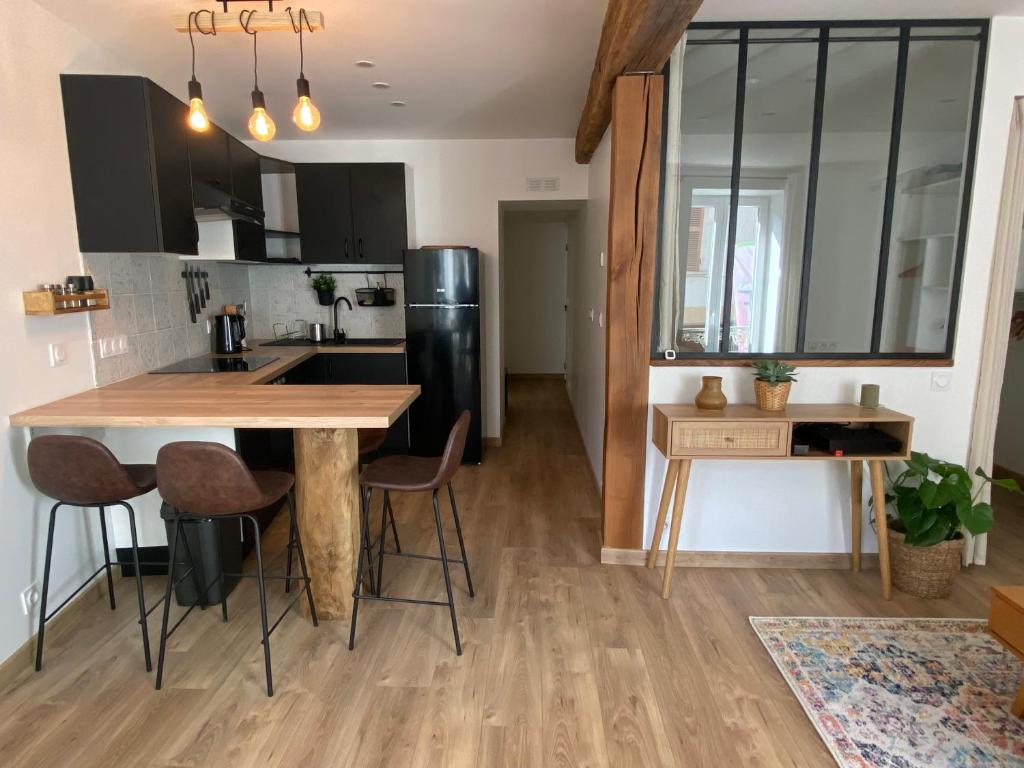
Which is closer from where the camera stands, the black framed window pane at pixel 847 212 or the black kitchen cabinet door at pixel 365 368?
the black framed window pane at pixel 847 212

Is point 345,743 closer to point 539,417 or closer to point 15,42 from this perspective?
point 15,42

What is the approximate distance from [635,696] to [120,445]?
2510 mm

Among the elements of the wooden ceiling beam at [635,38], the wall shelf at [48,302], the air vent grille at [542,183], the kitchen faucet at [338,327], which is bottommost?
the kitchen faucet at [338,327]

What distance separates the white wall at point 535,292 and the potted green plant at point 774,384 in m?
5.52

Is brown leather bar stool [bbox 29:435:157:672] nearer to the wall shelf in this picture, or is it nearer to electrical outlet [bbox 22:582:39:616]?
electrical outlet [bbox 22:582:39:616]

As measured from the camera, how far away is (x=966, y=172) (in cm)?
283

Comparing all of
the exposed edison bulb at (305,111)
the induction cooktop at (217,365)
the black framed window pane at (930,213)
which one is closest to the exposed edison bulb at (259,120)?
the exposed edison bulb at (305,111)

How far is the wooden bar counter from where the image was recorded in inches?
88.0

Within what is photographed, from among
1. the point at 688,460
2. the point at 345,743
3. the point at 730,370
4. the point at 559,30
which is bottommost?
the point at 345,743

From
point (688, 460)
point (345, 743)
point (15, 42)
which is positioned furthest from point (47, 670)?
point (688, 460)

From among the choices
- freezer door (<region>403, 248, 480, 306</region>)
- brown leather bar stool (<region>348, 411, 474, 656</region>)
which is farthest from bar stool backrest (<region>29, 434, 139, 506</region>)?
freezer door (<region>403, 248, 480, 306</region>)

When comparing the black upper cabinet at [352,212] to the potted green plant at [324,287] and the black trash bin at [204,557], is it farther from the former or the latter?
the black trash bin at [204,557]

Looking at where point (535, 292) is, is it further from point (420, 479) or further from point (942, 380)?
point (420, 479)

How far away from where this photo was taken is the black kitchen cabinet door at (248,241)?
3678 millimetres
